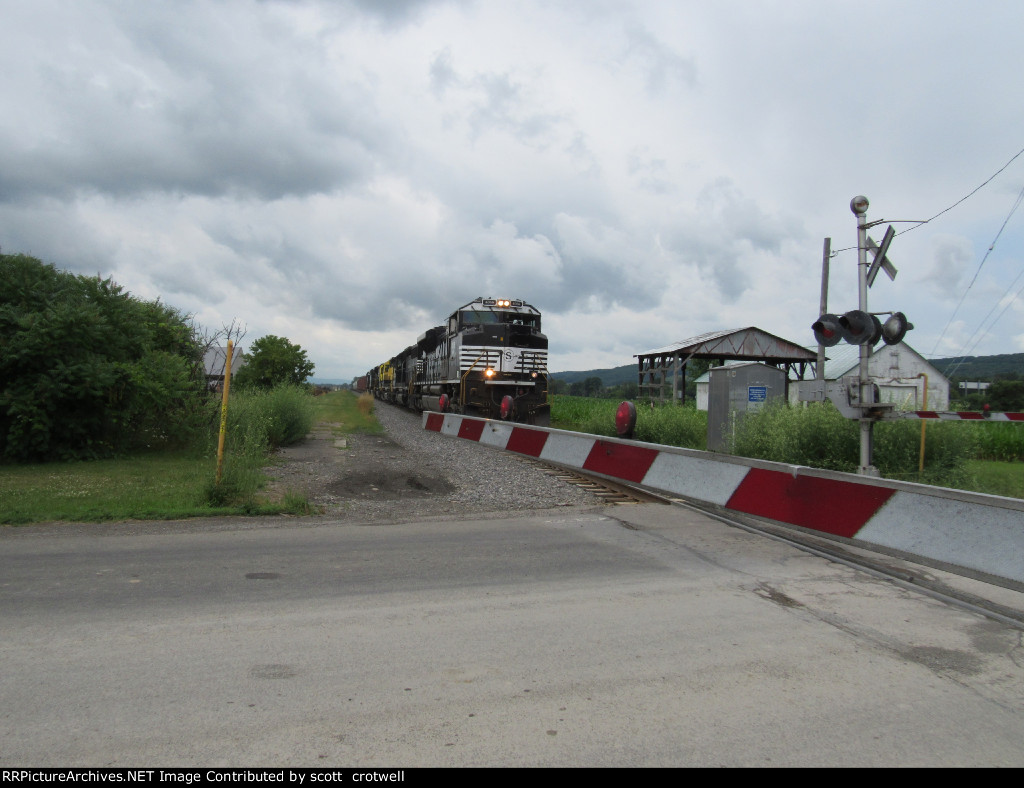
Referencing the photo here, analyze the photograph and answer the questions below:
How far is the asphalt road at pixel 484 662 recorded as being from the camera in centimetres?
272

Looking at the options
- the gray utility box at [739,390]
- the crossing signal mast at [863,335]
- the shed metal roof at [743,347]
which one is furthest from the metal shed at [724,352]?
the crossing signal mast at [863,335]

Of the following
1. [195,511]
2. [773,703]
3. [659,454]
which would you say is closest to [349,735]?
[773,703]

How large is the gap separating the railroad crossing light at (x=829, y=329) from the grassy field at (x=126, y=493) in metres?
Result: 6.43

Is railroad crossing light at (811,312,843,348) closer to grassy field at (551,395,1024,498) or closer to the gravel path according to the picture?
grassy field at (551,395,1024,498)

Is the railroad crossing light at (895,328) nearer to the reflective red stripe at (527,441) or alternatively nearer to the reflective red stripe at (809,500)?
the reflective red stripe at (809,500)

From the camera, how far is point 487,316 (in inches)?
904

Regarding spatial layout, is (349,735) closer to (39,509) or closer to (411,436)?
(39,509)

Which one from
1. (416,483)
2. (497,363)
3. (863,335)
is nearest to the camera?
(863,335)

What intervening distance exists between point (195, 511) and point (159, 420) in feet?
25.0

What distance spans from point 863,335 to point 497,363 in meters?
15.2

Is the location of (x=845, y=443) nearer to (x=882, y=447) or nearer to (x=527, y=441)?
(x=882, y=447)

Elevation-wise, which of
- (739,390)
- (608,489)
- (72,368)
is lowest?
(608,489)

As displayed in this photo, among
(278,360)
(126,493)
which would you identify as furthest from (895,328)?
(278,360)

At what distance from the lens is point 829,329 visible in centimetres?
793
